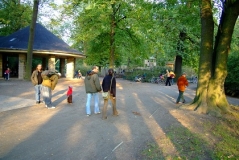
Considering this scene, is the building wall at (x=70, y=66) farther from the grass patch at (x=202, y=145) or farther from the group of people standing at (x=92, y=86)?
the grass patch at (x=202, y=145)

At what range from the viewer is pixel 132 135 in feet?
17.3

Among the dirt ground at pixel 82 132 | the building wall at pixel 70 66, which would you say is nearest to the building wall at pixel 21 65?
the building wall at pixel 70 66

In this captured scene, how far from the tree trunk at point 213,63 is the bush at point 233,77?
313 inches

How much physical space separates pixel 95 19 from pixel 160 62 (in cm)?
2310

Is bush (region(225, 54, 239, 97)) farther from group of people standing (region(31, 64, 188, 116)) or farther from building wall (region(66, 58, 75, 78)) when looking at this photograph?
building wall (region(66, 58, 75, 78))

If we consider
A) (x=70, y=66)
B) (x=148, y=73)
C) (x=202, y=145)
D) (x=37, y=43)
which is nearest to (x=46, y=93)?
(x=202, y=145)

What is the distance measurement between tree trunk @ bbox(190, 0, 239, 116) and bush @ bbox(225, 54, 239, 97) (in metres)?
7.94

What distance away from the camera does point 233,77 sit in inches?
624

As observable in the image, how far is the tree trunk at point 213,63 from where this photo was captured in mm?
8562

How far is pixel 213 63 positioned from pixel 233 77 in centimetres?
820

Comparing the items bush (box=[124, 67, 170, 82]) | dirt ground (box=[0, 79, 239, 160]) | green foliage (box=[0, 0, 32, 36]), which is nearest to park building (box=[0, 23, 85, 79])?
green foliage (box=[0, 0, 32, 36])

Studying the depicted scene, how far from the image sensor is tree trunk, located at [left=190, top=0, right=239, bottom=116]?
8.56m

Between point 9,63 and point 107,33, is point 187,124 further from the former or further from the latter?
point 9,63

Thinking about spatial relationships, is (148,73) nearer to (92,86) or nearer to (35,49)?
(35,49)
